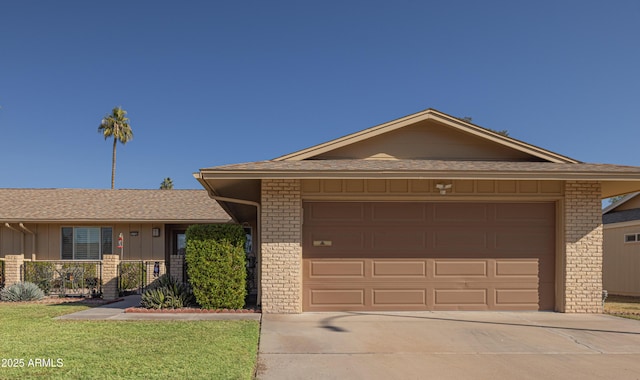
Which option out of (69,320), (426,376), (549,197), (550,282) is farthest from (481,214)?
(69,320)

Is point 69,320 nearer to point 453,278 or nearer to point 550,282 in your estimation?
point 453,278

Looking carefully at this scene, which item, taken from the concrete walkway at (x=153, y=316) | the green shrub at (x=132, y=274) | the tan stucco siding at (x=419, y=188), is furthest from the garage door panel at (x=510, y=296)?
the green shrub at (x=132, y=274)

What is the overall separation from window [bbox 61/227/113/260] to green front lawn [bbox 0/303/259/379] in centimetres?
829

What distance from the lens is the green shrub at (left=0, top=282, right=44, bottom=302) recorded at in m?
11.2

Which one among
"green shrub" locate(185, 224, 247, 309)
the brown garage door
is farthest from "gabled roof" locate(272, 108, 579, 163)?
"green shrub" locate(185, 224, 247, 309)

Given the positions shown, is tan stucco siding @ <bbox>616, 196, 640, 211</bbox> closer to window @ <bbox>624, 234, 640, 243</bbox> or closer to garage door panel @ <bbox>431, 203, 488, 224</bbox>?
window @ <bbox>624, 234, 640, 243</bbox>

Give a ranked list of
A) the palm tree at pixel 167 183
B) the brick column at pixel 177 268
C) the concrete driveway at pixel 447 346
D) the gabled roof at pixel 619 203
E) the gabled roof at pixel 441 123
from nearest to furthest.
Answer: the concrete driveway at pixel 447 346, the gabled roof at pixel 441 123, the brick column at pixel 177 268, the gabled roof at pixel 619 203, the palm tree at pixel 167 183

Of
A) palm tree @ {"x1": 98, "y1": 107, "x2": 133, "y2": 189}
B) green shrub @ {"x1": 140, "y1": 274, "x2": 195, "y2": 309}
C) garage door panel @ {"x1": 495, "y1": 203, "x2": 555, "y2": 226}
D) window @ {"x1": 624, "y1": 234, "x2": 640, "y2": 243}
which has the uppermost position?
palm tree @ {"x1": 98, "y1": 107, "x2": 133, "y2": 189}

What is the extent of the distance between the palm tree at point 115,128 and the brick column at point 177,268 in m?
33.3

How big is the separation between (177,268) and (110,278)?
2812mm

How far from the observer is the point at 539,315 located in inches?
337

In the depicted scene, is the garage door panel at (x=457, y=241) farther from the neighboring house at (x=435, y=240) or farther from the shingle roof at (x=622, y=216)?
the shingle roof at (x=622, y=216)

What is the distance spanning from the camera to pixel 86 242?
1603 centimetres

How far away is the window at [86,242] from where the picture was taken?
52.3 ft
